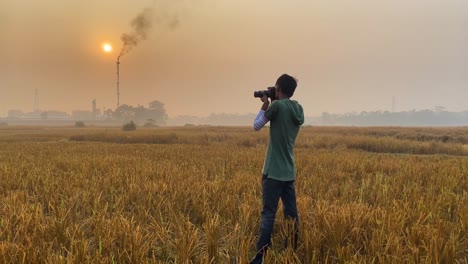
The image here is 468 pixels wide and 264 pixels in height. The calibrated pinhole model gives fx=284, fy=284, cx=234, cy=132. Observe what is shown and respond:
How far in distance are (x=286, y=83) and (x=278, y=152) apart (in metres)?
0.76

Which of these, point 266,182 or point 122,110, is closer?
point 266,182

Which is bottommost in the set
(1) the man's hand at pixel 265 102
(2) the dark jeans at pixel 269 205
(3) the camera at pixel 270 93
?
(2) the dark jeans at pixel 269 205

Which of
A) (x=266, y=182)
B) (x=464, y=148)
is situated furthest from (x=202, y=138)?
(x=266, y=182)

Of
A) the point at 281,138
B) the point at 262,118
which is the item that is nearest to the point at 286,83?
the point at 262,118

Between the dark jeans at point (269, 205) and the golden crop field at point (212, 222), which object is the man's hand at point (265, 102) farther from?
the golden crop field at point (212, 222)

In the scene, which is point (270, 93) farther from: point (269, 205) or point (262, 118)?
point (269, 205)

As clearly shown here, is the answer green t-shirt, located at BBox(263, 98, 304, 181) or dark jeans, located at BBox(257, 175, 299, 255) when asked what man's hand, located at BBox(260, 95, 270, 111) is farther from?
dark jeans, located at BBox(257, 175, 299, 255)

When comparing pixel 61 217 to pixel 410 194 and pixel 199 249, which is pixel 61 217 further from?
pixel 410 194

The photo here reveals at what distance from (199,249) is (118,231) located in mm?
987

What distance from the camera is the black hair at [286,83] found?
309cm

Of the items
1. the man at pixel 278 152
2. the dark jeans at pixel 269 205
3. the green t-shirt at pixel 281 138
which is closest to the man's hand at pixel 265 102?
the man at pixel 278 152

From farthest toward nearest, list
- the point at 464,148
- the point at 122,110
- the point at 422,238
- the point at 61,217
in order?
the point at 122,110 < the point at 464,148 < the point at 61,217 < the point at 422,238

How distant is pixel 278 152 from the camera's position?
120 inches

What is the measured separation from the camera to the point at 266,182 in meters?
3.03
